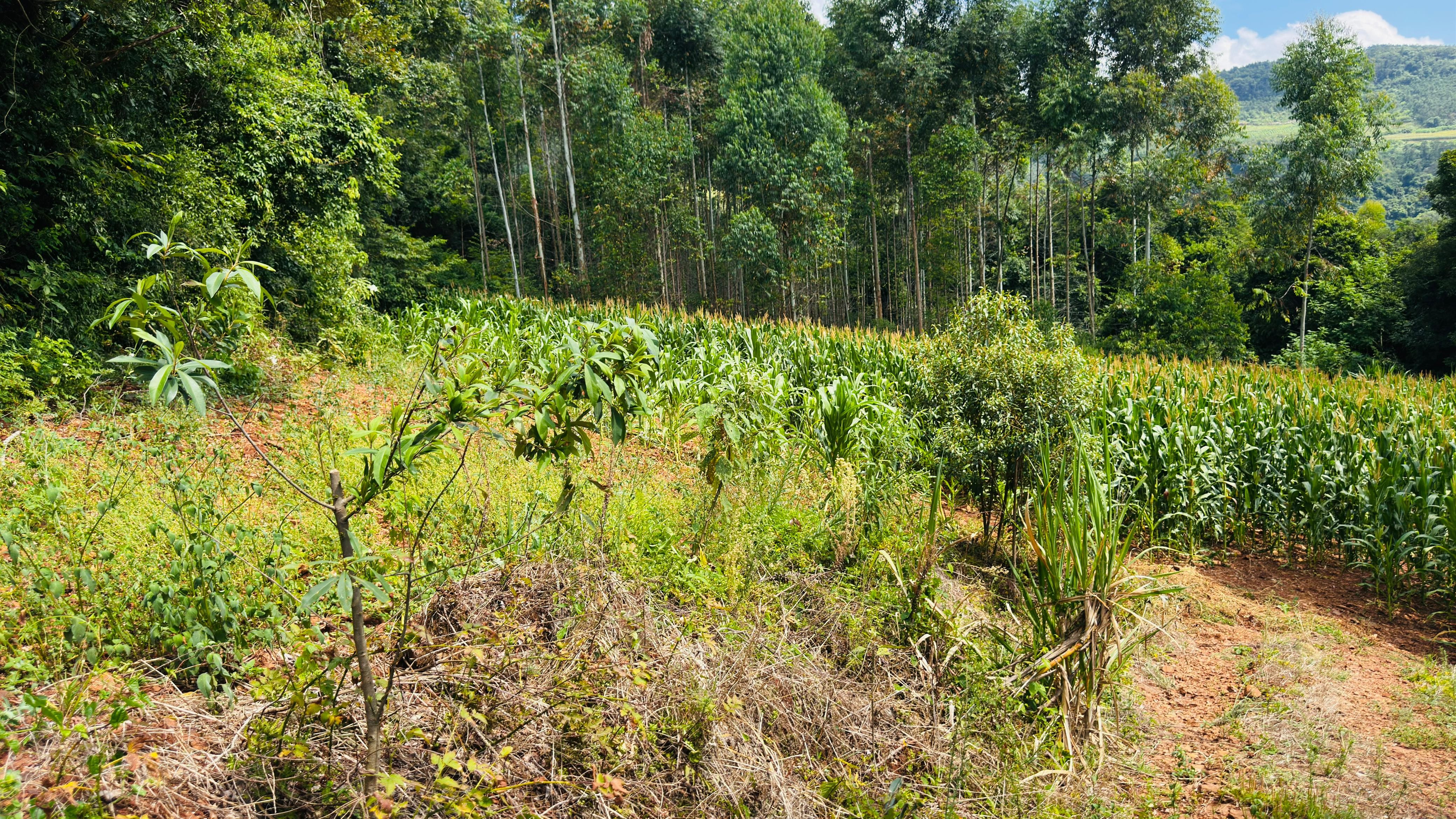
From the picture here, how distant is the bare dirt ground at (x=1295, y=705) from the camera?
334cm

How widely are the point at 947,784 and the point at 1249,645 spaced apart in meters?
3.15

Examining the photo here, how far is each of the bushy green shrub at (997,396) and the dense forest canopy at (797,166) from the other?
7.94 m

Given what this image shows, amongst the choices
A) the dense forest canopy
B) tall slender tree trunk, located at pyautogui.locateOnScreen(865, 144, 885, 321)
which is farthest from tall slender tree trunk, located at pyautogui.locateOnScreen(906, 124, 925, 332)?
tall slender tree trunk, located at pyautogui.locateOnScreen(865, 144, 885, 321)

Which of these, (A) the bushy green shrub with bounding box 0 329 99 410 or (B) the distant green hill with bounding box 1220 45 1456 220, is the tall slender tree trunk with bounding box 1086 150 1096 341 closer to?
(A) the bushy green shrub with bounding box 0 329 99 410

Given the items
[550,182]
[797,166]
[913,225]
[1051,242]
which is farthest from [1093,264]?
[550,182]

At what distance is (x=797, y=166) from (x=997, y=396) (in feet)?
59.4

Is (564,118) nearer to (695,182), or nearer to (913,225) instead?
(695,182)

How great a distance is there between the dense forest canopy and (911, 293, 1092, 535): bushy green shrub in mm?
7940

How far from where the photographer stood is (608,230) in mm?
25812

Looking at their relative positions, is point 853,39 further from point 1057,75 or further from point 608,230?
point 608,230

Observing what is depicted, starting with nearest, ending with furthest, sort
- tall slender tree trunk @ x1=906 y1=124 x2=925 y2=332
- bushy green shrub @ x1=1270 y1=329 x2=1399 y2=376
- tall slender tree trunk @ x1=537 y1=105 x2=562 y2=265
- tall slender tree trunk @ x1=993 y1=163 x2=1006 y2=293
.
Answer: bushy green shrub @ x1=1270 y1=329 x2=1399 y2=376 < tall slender tree trunk @ x1=906 y1=124 x2=925 y2=332 < tall slender tree trunk @ x1=993 y1=163 x2=1006 y2=293 < tall slender tree trunk @ x1=537 y1=105 x2=562 y2=265

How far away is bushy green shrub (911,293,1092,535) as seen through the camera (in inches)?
220

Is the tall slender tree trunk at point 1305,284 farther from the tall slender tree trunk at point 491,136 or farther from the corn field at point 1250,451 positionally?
the tall slender tree trunk at point 491,136

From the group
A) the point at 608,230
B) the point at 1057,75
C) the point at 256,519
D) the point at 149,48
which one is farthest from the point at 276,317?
the point at 1057,75
